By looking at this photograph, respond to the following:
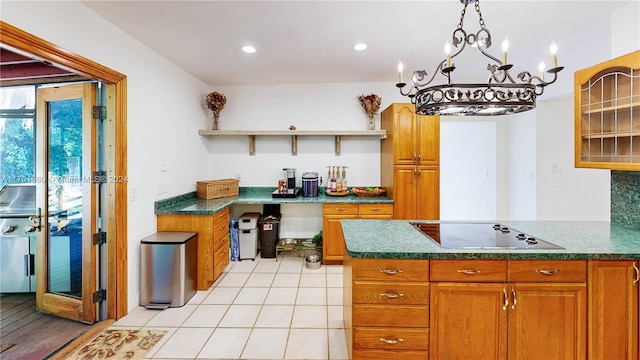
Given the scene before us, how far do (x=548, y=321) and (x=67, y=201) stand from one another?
3.67 m

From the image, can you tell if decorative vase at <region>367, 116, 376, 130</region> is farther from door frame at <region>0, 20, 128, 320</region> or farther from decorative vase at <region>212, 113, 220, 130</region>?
door frame at <region>0, 20, 128, 320</region>

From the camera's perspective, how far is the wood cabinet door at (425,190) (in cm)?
364

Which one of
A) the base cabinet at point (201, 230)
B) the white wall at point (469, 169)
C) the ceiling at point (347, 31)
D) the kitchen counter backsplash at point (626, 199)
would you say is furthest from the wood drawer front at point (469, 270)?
the white wall at point (469, 169)

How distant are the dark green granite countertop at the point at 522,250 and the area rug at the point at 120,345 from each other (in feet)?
5.69

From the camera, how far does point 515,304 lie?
1.55m

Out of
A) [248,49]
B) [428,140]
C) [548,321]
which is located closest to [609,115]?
[548,321]

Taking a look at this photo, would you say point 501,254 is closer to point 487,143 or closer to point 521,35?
point 521,35

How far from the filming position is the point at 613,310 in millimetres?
1551

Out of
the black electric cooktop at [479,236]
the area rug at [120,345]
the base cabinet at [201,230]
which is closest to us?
the black electric cooktop at [479,236]

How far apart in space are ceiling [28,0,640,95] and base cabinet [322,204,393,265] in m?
1.75

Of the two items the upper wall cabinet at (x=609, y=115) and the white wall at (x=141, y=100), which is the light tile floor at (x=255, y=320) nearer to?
the white wall at (x=141, y=100)

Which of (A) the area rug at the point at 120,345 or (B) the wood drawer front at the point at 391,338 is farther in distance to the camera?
(A) the area rug at the point at 120,345

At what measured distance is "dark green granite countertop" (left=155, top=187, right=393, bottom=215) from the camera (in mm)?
2988

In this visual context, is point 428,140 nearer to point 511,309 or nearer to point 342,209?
point 342,209
